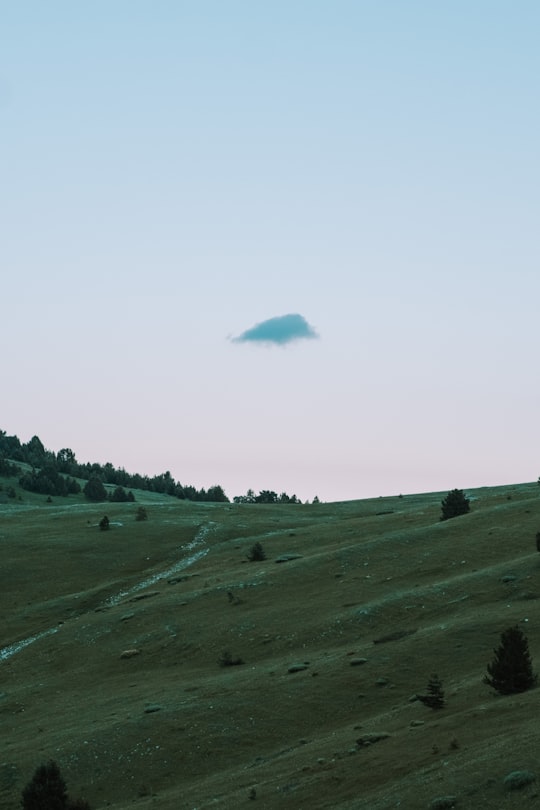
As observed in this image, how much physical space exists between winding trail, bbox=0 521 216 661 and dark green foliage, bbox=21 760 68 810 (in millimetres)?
33977

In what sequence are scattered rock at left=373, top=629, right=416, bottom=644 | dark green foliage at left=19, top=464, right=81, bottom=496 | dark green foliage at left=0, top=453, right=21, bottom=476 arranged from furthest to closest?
dark green foliage at left=0, top=453, right=21, bottom=476 < dark green foliage at left=19, top=464, right=81, bottom=496 < scattered rock at left=373, top=629, right=416, bottom=644

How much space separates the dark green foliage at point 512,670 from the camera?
40.0 meters

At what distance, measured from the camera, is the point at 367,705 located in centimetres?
4578

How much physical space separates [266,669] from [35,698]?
16.2m

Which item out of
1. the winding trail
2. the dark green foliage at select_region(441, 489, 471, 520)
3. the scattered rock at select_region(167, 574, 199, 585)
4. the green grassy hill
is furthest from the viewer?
the dark green foliage at select_region(441, 489, 471, 520)

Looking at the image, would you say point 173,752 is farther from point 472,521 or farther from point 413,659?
point 472,521

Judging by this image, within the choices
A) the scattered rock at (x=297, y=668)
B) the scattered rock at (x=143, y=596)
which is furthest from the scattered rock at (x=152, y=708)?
the scattered rock at (x=143, y=596)

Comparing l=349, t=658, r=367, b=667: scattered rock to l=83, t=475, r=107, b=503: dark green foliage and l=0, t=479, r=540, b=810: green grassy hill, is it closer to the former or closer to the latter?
l=0, t=479, r=540, b=810: green grassy hill

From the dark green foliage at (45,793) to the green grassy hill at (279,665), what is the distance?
3526 millimetres

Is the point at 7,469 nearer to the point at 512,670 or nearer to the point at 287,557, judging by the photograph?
the point at 287,557

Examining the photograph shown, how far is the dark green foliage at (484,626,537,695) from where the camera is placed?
40031 mm

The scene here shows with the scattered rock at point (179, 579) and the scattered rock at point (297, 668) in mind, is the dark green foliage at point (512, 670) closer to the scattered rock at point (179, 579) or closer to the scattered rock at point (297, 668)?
the scattered rock at point (297, 668)

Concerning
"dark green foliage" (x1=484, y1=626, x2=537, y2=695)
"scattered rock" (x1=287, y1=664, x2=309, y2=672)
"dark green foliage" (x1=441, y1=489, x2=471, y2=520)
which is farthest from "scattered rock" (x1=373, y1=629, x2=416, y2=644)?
"dark green foliage" (x1=441, y1=489, x2=471, y2=520)

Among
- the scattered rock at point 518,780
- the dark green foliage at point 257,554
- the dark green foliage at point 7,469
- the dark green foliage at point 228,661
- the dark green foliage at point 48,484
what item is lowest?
the scattered rock at point 518,780
